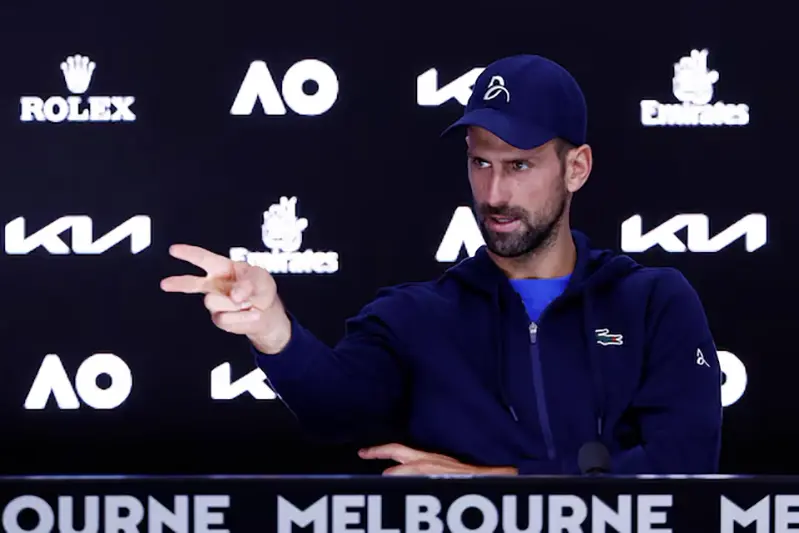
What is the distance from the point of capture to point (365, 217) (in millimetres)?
3119

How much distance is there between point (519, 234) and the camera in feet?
8.54

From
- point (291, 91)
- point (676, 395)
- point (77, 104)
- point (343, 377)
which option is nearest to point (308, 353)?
point (343, 377)

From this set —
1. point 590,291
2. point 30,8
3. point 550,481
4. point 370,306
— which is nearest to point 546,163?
point 590,291

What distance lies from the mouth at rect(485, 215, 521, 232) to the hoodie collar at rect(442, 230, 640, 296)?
8 centimetres

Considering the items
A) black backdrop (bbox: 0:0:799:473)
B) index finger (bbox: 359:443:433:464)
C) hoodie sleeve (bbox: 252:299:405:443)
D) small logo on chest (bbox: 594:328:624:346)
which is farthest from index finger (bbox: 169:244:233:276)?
black backdrop (bbox: 0:0:799:473)

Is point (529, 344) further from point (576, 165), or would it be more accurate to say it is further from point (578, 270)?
point (576, 165)

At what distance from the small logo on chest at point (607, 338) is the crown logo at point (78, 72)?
1400mm

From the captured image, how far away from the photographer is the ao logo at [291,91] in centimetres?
312

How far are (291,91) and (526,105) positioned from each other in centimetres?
80

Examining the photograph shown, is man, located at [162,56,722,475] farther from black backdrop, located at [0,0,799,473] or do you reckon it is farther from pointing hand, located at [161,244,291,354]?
black backdrop, located at [0,0,799,473]

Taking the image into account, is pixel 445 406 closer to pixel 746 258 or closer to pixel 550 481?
pixel 550 481

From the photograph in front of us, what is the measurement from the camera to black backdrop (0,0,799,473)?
309 centimetres

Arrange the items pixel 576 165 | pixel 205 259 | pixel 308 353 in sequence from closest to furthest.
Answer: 1. pixel 205 259
2. pixel 308 353
3. pixel 576 165

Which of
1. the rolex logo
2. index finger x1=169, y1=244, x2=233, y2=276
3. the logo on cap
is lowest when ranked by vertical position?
index finger x1=169, y1=244, x2=233, y2=276
